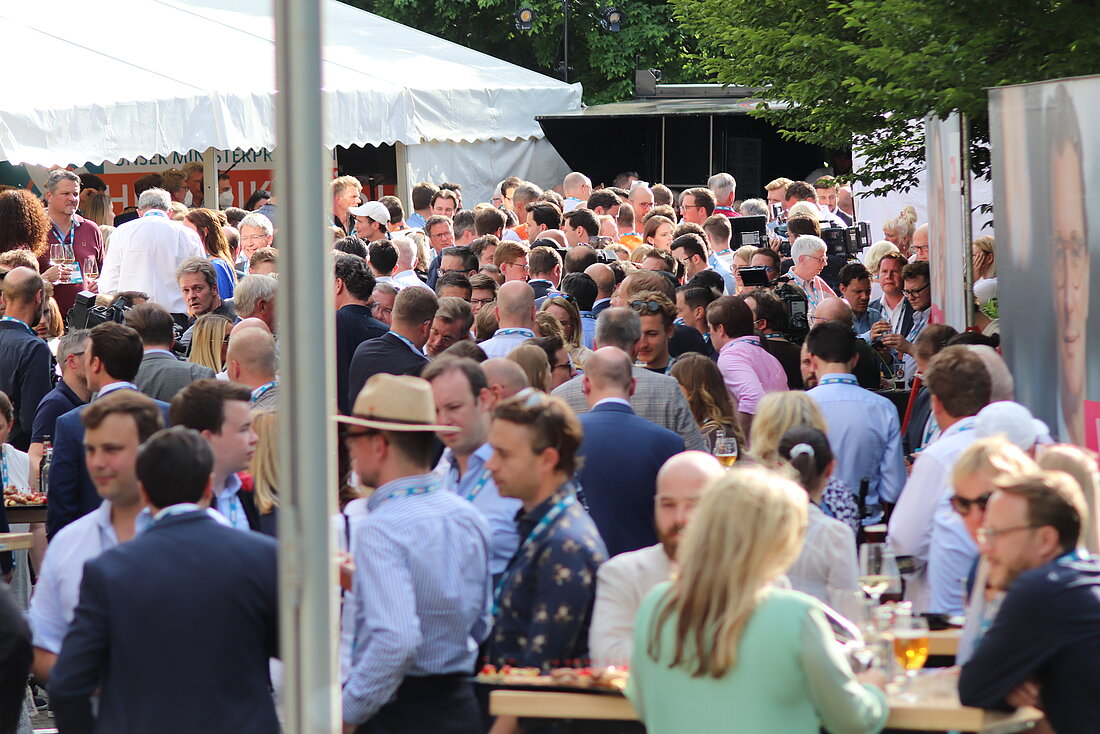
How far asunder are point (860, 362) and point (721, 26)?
3.77 meters

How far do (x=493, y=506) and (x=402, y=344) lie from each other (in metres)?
2.82

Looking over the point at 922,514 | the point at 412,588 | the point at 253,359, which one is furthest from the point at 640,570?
the point at 253,359

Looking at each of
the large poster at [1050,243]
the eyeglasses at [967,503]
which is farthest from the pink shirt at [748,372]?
the eyeglasses at [967,503]

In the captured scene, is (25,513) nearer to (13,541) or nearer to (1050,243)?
(13,541)

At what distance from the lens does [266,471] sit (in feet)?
16.8

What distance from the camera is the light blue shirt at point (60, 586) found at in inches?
165

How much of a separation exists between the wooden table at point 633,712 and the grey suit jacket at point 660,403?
2519 mm

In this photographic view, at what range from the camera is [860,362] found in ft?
26.3

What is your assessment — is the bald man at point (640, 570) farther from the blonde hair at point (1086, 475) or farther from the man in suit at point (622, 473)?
the man in suit at point (622, 473)

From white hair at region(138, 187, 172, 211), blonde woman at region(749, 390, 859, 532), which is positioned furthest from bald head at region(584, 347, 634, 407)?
white hair at region(138, 187, 172, 211)

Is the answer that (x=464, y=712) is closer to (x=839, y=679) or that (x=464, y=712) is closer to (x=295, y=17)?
(x=839, y=679)

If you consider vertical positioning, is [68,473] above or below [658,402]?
below

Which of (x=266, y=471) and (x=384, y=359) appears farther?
(x=384, y=359)

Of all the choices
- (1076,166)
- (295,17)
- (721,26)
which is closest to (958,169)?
(1076,166)
